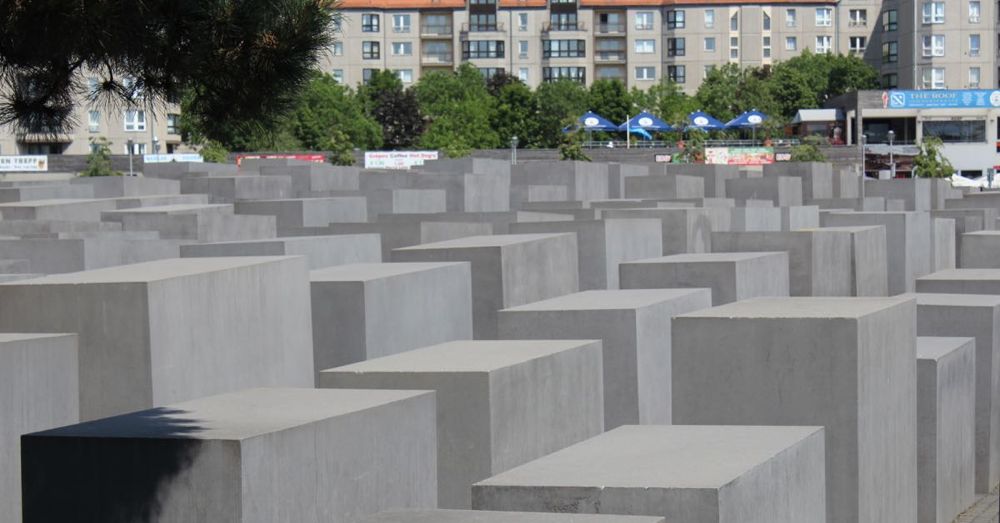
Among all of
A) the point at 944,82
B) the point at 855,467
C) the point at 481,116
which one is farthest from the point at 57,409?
the point at 944,82

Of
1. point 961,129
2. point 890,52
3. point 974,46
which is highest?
point 890,52

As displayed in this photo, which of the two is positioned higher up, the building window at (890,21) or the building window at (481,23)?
the building window at (481,23)

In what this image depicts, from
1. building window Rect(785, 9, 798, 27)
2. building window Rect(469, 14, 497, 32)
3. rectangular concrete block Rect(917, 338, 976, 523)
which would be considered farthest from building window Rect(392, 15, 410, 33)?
rectangular concrete block Rect(917, 338, 976, 523)

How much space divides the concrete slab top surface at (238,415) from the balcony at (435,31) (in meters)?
111

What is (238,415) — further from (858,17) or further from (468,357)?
(858,17)

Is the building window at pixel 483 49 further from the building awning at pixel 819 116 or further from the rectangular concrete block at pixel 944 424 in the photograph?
the rectangular concrete block at pixel 944 424

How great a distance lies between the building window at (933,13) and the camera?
99.6 metres

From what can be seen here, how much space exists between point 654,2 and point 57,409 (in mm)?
110877

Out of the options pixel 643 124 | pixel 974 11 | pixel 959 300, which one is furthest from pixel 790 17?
pixel 959 300

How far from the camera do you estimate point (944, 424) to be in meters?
14.7

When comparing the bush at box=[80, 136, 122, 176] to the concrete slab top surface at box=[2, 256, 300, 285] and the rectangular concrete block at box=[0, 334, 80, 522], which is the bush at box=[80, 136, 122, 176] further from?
the rectangular concrete block at box=[0, 334, 80, 522]

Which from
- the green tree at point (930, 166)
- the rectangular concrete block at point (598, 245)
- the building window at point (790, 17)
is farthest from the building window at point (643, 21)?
the rectangular concrete block at point (598, 245)

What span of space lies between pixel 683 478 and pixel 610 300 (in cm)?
595

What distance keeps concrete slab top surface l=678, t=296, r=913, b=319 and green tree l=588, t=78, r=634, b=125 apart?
295ft
